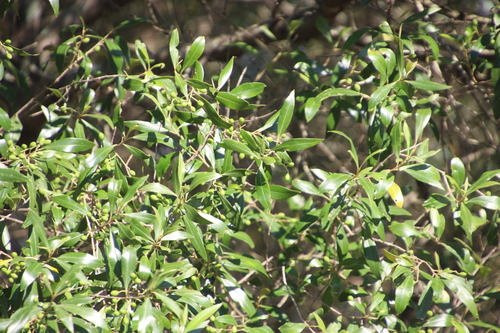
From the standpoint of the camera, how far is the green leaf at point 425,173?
1.12m

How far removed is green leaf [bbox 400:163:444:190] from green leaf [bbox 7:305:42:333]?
870mm

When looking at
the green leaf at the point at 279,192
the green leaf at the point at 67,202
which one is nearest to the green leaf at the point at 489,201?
the green leaf at the point at 279,192

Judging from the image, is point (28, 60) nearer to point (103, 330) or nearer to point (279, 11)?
point (279, 11)

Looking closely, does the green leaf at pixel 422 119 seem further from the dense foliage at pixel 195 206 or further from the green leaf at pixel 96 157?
the green leaf at pixel 96 157

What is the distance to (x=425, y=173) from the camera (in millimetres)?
1135

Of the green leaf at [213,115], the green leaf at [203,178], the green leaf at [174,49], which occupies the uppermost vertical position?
the green leaf at [174,49]

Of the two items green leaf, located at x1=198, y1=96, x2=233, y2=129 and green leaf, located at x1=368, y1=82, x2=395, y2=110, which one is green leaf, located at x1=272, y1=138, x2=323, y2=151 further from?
green leaf, located at x1=368, y1=82, x2=395, y2=110

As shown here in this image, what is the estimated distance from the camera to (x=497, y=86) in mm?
1375

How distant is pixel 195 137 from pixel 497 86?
913mm

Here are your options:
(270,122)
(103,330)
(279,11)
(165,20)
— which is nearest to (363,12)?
(279,11)

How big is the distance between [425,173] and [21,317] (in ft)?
3.06

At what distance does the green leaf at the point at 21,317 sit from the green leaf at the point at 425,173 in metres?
0.87

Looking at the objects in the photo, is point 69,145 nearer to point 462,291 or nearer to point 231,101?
point 231,101

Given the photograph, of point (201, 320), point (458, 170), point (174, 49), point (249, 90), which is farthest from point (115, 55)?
point (458, 170)
